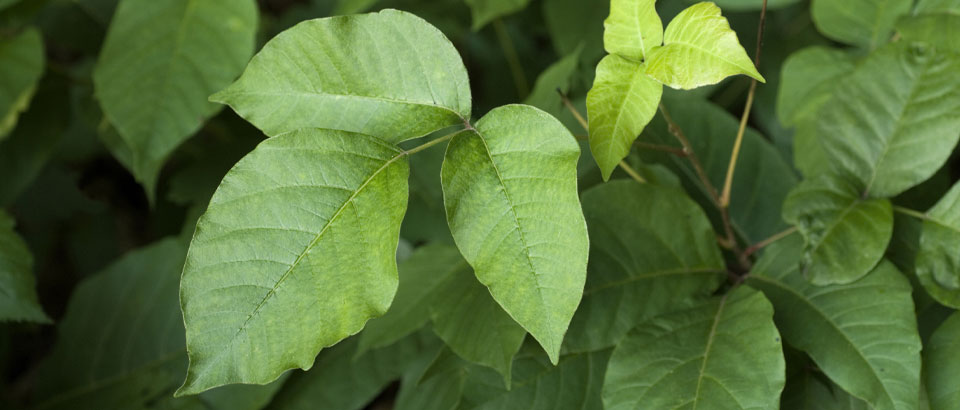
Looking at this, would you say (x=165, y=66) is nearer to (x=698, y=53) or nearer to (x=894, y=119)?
(x=698, y=53)

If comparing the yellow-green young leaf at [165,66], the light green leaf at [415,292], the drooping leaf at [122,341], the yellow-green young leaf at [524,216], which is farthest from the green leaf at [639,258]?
the drooping leaf at [122,341]

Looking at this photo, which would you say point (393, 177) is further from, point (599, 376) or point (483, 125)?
point (599, 376)

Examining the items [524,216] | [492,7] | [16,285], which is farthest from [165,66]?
[524,216]

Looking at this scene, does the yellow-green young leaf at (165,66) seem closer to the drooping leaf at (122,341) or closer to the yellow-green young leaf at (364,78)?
the drooping leaf at (122,341)

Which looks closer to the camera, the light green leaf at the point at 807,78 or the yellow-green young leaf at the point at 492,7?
the light green leaf at the point at 807,78

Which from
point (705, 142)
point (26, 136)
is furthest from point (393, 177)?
point (26, 136)
